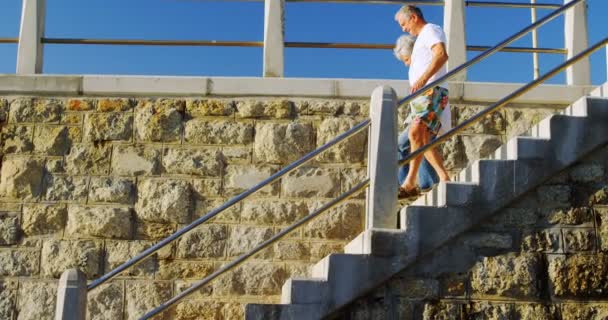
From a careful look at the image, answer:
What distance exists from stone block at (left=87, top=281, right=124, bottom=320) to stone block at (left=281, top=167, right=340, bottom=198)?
4.68 feet

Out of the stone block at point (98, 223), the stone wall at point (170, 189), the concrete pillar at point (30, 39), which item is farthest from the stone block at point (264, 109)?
the concrete pillar at point (30, 39)

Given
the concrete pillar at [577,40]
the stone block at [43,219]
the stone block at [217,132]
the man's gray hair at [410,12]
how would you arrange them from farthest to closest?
1. the concrete pillar at [577,40]
2. the stone block at [217,132]
3. the stone block at [43,219]
4. the man's gray hair at [410,12]

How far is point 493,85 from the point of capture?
684cm

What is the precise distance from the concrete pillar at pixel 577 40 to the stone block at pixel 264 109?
228 centimetres

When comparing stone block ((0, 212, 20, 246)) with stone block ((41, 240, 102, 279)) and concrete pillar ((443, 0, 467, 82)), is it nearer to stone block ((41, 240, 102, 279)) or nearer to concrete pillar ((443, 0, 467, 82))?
stone block ((41, 240, 102, 279))

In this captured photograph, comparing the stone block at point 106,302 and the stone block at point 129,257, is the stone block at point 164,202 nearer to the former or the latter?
the stone block at point 129,257

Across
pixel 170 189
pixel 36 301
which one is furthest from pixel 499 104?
pixel 36 301

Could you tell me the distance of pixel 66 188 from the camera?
6.55m

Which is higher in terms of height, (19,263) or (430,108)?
(430,108)

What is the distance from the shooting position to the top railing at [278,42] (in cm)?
686

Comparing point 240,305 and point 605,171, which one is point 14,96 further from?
point 605,171

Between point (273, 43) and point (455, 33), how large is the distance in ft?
4.78

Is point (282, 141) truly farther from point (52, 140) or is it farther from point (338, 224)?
point (52, 140)

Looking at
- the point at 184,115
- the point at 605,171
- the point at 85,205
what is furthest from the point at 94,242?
the point at 605,171
